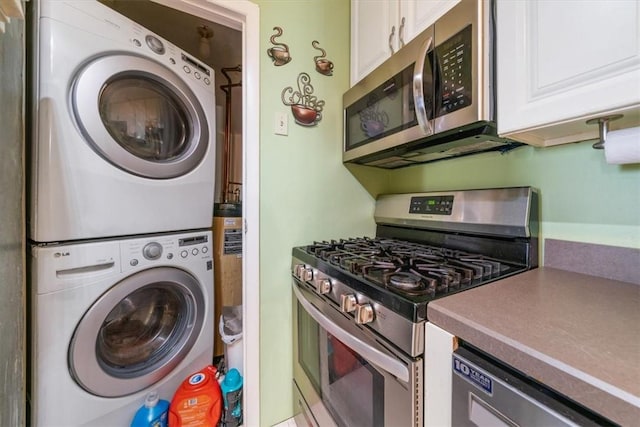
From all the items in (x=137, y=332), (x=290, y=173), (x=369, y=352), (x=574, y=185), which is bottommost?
(x=137, y=332)

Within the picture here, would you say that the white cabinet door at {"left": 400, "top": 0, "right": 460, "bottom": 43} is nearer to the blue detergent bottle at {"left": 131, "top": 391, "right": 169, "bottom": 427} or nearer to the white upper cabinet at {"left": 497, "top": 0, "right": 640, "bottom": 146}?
the white upper cabinet at {"left": 497, "top": 0, "right": 640, "bottom": 146}

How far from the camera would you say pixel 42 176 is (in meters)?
Result: 0.86

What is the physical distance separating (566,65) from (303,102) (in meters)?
0.96

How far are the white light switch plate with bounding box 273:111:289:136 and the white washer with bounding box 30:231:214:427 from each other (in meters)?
0.71

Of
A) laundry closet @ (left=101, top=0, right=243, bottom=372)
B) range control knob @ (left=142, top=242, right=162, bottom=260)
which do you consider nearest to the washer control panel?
range control knob @ (left=142, top=242, right=162, bottom=260)

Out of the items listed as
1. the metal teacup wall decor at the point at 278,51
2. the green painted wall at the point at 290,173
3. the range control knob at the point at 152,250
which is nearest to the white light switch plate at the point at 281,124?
the green painted wall at the point at 290,173

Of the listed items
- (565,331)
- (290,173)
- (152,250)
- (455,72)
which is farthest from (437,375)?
(152,250)

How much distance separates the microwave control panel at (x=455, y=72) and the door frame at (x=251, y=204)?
0.76 meters

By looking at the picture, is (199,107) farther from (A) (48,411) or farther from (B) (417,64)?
(A) (48,411)

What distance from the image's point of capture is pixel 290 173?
3.95 feet

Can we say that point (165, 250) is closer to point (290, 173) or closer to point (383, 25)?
point (290, 173)

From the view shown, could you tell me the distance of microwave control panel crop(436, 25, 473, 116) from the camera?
28.0 inches

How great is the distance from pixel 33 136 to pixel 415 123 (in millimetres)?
1372

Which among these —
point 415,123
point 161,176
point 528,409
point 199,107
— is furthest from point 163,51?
point 528,409
